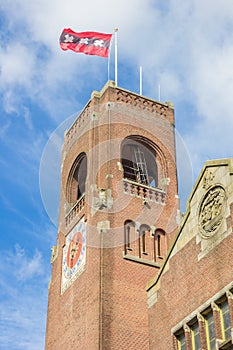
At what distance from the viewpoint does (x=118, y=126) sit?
116ft

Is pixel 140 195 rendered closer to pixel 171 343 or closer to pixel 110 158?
pixel 110 158

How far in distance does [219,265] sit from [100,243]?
11.6m

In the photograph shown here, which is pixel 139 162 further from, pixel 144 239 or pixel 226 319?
pixel 226 319

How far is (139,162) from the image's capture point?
37.8 meters

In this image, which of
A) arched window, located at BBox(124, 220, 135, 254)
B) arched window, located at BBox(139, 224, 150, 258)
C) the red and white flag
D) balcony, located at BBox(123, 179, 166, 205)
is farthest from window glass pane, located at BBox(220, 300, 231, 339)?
the red and white flag

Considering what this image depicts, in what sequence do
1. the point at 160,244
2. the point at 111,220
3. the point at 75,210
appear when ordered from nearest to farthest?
the point at 111,220, the point at 160,244, the point at 75,210

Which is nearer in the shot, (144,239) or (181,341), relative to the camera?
(181,341)

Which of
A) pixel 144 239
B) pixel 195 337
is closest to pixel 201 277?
pixel 195 337

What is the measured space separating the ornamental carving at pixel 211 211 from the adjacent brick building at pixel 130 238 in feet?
0.12

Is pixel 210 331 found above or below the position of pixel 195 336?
below

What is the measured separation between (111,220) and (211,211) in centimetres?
1123

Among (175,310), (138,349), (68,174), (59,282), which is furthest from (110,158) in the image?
(175,310)

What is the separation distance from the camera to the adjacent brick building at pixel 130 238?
20875 mm

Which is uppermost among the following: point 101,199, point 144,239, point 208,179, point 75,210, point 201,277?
point 75,210
